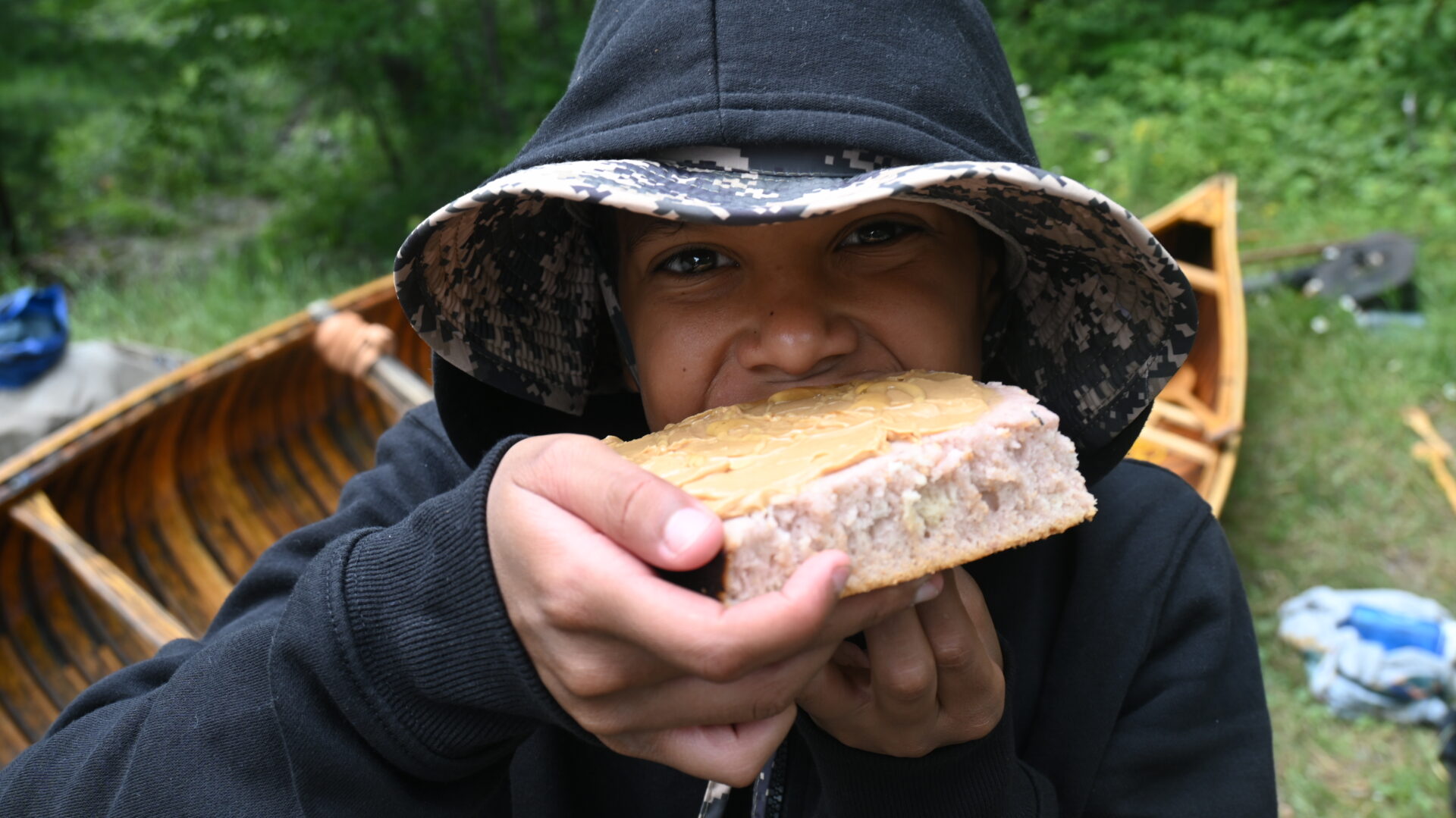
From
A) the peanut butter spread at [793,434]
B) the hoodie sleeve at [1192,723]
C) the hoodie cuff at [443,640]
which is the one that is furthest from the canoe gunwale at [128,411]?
the hoodie sleeve at [1192,723]

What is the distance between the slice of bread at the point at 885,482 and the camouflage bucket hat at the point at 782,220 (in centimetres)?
29

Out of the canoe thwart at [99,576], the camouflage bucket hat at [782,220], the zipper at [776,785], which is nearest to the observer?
the camouflage bucket hat at [782,220]

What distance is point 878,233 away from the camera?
152 centimetres

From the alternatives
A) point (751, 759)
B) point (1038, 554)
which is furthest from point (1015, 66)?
point (751, 759)

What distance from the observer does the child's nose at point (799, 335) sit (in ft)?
4.74

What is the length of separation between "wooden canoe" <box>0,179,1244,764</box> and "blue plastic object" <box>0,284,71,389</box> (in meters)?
1.10

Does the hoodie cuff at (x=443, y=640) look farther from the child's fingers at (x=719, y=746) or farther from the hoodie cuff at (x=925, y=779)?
A: the hoodie cuff at (x=925, y=779)

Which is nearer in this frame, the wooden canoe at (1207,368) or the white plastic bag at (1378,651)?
the white plastic bag at (1378,651)

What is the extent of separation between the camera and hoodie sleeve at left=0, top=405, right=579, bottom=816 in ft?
3.86

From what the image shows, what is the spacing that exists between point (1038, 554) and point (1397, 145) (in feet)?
34.9

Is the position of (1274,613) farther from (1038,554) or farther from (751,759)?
(751,759)

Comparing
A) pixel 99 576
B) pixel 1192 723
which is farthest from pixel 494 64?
pixel 1192 723

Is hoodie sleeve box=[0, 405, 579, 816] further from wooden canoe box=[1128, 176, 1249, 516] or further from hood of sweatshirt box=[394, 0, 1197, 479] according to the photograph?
wooden canoe box=[1128, 176, 1249, 516]

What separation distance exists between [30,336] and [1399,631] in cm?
682
